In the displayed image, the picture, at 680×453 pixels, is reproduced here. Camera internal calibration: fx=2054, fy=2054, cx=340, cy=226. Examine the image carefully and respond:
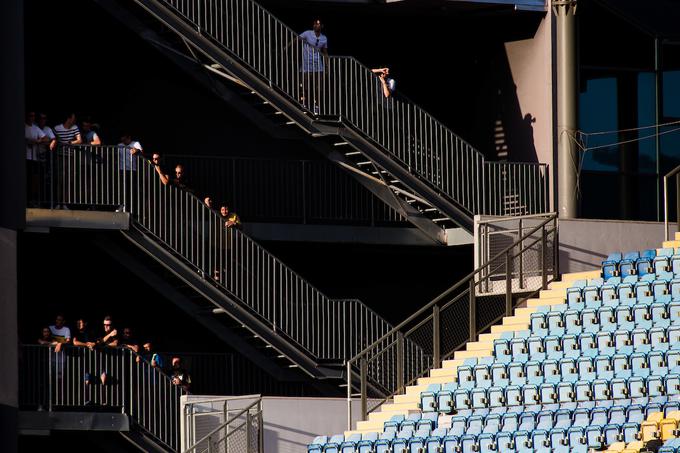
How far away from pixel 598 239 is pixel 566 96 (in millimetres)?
3350

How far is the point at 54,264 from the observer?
35562 millimetres

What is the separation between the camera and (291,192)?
3562 cm

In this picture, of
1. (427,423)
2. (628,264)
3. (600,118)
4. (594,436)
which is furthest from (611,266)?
(600,118)

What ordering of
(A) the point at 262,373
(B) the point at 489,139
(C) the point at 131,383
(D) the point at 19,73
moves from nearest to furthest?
(D) the point at 19,73
(C) the point at 131,383
(A) the point at 262,373
(B) the point at 489,139

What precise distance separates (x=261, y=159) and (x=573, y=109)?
17.8ft

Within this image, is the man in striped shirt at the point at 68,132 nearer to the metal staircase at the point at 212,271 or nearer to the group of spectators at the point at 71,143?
the group of spectators at the point at 71,143

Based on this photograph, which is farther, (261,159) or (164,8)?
(261,159)

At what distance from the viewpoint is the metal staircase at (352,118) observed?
1293 inches

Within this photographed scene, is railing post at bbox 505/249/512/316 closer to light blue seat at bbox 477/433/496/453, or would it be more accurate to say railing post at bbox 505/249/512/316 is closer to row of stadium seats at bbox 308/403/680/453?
row of stadium seats at bbox 308/403/680/453

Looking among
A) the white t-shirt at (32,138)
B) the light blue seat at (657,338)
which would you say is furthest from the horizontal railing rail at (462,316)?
the white t-shirt at (32,138)

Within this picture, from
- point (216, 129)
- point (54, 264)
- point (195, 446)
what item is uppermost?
point (216, 129)

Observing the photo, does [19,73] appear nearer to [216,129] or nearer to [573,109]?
[216,129]

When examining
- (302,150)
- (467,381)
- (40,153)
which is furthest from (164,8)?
(467,381)

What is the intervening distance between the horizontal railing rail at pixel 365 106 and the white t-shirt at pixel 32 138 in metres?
2.85
